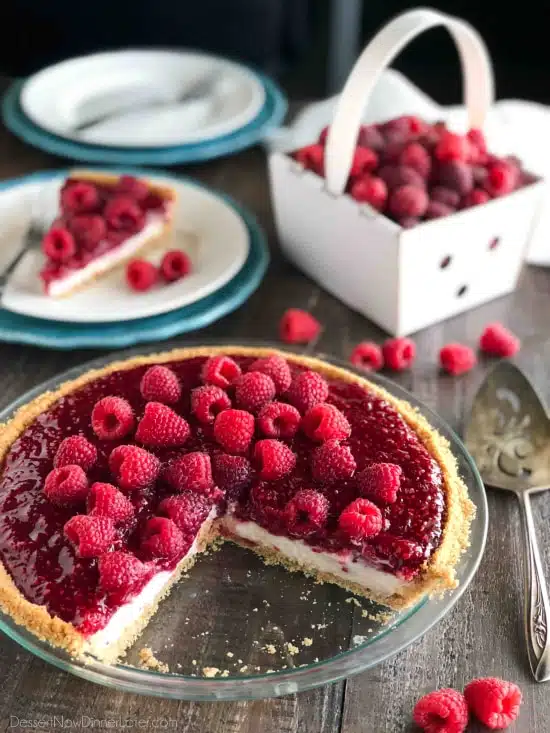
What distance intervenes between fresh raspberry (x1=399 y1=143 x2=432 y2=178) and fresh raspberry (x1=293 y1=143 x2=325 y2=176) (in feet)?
0.60

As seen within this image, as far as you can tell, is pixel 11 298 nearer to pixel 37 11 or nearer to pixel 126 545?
pixel 126 545

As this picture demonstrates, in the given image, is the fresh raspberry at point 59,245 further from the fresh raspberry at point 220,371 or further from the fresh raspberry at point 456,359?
the fresh raspberry at point 456,359

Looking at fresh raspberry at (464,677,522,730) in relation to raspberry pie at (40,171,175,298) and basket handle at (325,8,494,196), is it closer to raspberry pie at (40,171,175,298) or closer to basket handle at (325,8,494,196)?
basket handle at (325,8,494,196)

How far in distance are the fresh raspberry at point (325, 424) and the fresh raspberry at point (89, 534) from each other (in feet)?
1.25

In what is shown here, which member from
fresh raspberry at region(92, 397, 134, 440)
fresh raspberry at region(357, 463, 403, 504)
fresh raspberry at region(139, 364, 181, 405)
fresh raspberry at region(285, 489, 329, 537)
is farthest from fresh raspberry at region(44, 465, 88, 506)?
fresh raspberry at region(357, 463, 403, 504)

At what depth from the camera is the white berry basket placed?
5.66 ft

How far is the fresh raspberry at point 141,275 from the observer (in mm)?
1977

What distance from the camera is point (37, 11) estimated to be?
4.04 metres

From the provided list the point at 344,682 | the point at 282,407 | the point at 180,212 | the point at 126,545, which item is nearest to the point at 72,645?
the point at 126,545

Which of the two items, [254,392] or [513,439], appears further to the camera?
[513,439]

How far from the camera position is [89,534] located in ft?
4.12

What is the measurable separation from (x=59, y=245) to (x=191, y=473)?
0.88 m

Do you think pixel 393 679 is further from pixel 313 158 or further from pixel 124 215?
pixel 124 215

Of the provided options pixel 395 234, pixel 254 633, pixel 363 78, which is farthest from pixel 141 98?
pixel 254 633
